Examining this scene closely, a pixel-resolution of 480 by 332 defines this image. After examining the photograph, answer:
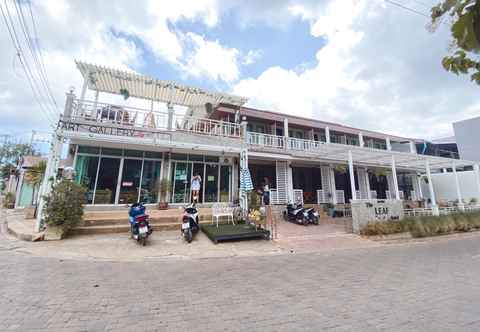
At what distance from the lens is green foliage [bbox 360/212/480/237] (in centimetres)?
789

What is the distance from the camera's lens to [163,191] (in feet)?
31.8

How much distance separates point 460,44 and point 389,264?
5.54m

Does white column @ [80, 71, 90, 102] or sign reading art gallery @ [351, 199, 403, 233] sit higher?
white column @ [80, 71, 90, 102]

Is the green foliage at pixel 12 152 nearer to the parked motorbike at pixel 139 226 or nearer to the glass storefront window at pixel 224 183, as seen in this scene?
the glass storefront window at pixel 224 183

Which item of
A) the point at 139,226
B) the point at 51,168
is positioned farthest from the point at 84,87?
the point at 139,226

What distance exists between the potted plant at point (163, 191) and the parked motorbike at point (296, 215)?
19.7 ft

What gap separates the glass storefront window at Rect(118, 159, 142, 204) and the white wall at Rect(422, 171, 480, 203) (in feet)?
71.4

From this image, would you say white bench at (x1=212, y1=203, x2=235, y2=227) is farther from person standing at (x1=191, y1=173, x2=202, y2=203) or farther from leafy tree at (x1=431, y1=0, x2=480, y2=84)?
leafy tree at (x1=431, y1=0, x2=480, y2=84)

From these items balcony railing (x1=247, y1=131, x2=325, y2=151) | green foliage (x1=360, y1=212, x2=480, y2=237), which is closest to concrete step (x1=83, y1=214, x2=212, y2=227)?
balcony railing (x1=247, y1=131, x2=325, y2=151)

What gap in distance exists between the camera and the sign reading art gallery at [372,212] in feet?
27.0

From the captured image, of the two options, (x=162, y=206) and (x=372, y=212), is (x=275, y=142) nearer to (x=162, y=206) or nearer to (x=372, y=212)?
(x=372, y=212)

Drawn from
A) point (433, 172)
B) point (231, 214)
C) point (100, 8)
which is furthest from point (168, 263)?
point (433, 172)

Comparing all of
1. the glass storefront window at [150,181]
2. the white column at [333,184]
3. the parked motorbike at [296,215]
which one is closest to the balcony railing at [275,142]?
the white column at [333,184]

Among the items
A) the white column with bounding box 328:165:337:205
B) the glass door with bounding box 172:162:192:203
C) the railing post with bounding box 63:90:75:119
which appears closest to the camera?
the railing post with bounding box 63:90:75:119
